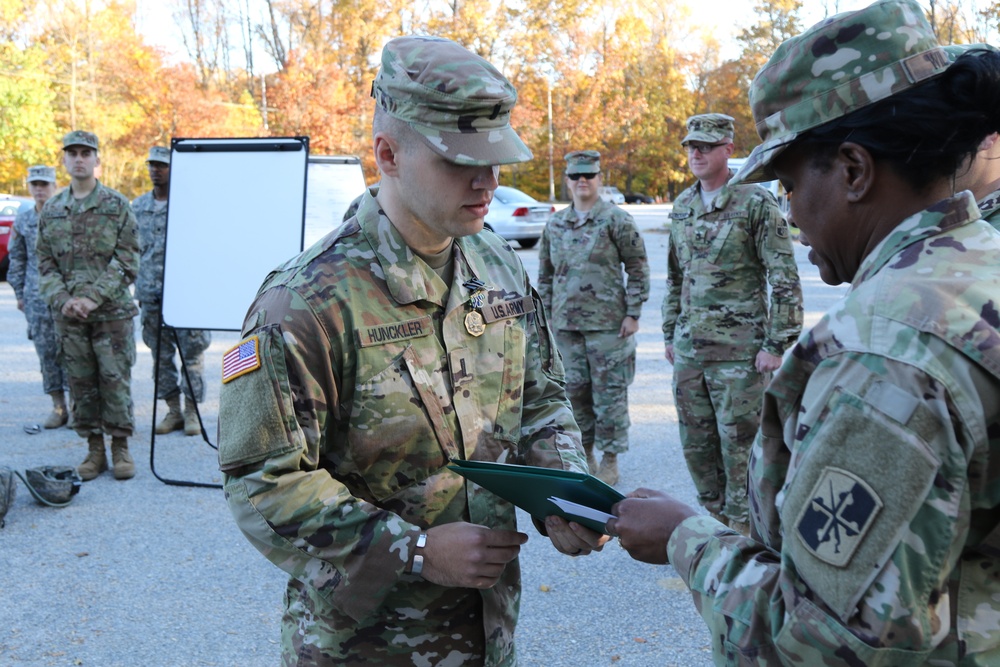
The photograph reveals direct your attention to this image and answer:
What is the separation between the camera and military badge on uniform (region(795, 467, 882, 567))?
44.4 inches

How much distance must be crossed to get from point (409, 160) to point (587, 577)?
124 inches

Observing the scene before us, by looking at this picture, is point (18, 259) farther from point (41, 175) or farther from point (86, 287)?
point (86, 287)

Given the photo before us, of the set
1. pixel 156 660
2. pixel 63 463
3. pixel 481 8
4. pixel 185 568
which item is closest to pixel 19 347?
pixel 63 463

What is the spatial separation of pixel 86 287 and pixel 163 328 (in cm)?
170

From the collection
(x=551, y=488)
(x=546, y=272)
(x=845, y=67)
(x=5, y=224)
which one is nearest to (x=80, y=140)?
(x=546, y=272)

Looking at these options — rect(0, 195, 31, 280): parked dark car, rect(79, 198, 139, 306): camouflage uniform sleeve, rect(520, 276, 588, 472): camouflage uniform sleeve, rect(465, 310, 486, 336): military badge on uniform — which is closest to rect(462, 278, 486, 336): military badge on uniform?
rect(465, 310, 486, 336): military badge on uniform

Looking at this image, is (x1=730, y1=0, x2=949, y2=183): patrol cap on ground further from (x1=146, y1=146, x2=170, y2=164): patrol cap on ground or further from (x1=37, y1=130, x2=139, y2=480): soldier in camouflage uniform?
(x1=146, y1=146, x2=170, y2=164): patrol cap on ground

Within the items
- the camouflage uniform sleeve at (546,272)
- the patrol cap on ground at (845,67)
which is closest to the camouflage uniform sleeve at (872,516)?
the patrol cap on ground at (845,67)

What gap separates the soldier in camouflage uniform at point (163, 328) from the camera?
743cm

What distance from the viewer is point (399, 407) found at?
6.08 ft

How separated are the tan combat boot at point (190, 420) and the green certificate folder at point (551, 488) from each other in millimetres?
5991

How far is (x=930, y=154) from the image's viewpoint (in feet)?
4.19

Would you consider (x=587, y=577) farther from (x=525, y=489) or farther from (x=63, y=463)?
(x=63, y=463)

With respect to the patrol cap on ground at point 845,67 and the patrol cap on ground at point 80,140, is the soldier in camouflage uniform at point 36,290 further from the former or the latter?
the patrol cap on ground at point 845,67
